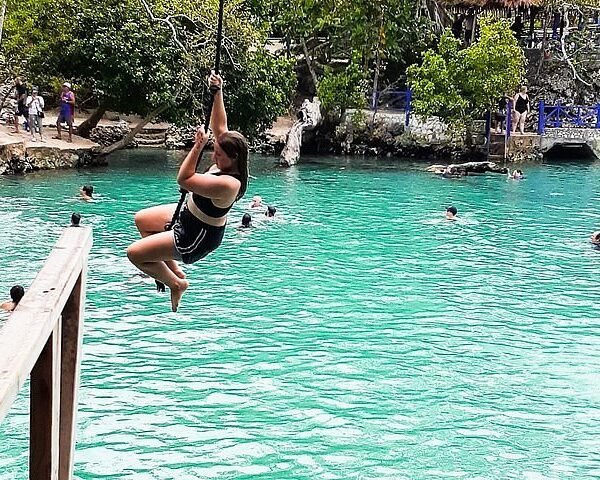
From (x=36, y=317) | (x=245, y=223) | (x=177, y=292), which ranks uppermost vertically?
(x=36, y=317)

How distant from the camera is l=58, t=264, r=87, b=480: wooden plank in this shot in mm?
3334

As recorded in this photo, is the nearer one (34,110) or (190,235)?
(190,235)

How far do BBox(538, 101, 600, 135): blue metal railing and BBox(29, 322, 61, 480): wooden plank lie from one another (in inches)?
1115

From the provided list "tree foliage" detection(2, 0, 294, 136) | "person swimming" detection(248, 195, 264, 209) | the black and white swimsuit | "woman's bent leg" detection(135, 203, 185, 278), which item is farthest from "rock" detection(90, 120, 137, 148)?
the black and white swimsuit

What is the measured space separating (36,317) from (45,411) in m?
0.49

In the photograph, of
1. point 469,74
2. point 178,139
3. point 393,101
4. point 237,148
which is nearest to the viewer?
point 237,148

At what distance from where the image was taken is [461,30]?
A: 34438mm

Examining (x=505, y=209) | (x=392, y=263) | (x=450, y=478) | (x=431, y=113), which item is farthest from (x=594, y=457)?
(x=431, y=113)

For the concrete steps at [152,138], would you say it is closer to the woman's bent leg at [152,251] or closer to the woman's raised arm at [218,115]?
the woman's raised arm at [218,115]

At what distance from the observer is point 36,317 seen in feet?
8.25

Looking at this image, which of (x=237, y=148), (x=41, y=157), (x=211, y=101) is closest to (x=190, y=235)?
(x=237, y=148)

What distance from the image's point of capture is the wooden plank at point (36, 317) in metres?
2.14

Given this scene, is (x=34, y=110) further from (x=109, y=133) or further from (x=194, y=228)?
(x=194, y=228)

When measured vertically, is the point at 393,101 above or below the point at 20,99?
above
